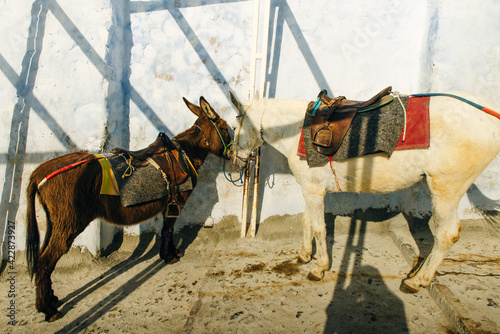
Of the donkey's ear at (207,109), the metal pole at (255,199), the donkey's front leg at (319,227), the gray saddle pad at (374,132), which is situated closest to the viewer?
the gray saddle pad at (374,132)

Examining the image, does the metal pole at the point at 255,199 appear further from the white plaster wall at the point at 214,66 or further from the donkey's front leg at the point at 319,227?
the donkey's front leg at the point at 319,227

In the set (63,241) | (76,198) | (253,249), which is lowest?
(253,249)

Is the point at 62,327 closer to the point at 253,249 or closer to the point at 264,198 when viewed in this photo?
the point at 253,249

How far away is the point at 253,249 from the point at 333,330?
1760 millimetres

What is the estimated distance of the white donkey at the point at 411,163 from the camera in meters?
2.50

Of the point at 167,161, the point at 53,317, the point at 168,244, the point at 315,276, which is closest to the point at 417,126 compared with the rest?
the point at 315,276

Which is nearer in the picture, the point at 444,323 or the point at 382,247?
the point at 444,323

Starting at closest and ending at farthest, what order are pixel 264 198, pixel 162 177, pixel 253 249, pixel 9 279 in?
pixel 162 177
pixel 9 279
pixel 253 249
pixel 264 198

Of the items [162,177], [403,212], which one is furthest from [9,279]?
[403,212]

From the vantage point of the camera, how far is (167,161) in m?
3.35

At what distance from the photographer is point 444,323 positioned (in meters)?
2.40

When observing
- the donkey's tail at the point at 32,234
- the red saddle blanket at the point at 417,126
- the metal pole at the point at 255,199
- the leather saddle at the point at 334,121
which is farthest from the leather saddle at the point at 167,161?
the red saddle blanket at the point at 417,126

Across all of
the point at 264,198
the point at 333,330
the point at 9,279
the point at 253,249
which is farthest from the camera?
the point at 264,198

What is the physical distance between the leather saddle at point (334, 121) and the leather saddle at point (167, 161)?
5.17ft
